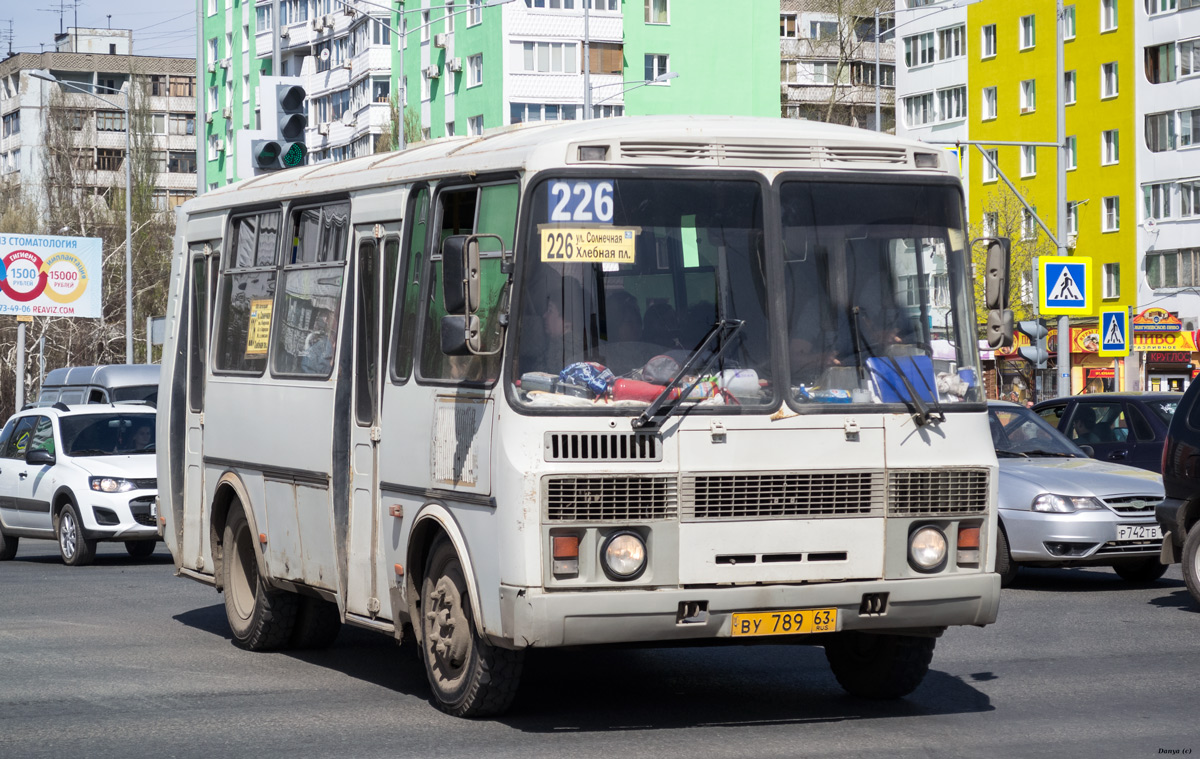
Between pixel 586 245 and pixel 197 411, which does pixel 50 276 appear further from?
pixel 586 245

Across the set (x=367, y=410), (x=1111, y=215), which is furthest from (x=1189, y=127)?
(x=367, y=410)

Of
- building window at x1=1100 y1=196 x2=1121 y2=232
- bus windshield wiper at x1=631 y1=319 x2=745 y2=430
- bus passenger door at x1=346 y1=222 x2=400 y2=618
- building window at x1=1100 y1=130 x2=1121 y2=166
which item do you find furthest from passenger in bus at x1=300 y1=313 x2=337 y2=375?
building window at x1=1100 y1=130 x2=1121 y2=166

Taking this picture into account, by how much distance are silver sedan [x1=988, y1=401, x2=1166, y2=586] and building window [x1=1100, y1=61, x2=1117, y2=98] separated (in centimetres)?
5556

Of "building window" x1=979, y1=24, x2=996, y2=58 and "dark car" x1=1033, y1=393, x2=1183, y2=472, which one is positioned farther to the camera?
"building window" x1=979, y1=24, x2=996, y2=58

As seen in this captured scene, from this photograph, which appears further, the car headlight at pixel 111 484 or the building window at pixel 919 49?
the building window at pixel 919 49

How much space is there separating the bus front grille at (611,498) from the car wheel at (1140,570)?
340 inches

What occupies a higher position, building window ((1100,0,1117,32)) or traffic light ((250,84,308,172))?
building window ((1100,0,1117,32))

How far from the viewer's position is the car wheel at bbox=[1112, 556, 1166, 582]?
53.0 feet

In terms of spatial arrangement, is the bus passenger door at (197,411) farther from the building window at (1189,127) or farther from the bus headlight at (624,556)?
the building window at (1189,127)

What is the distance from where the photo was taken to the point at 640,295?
333 inches

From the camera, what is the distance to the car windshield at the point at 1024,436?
659 inches

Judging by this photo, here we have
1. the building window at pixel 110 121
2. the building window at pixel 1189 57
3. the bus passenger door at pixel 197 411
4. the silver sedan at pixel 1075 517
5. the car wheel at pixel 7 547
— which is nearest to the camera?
the bus passenger door at pixel 197 411

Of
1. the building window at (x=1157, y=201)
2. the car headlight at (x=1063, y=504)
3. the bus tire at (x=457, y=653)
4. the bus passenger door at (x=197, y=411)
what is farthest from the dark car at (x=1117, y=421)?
the building window at (x=1157, y=201)

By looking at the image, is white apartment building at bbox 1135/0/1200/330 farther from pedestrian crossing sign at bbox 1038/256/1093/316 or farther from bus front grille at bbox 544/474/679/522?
bus front grille at bbox 544/474/679/522
